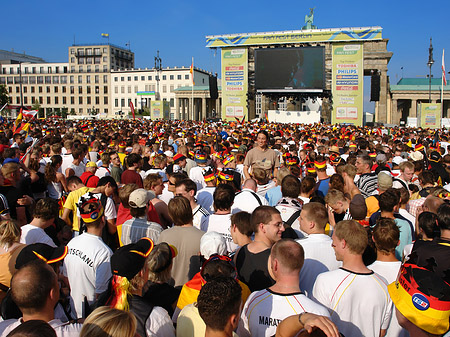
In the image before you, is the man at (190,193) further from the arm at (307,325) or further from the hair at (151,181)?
the arm at (307,325)

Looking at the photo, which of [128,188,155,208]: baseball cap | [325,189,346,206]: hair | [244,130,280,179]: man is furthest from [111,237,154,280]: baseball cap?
[244,130,280,179]: man

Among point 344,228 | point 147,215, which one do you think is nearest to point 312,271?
point 344,228

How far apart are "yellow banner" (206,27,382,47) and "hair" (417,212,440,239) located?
145 ft

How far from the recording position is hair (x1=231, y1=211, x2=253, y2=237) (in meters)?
3.95

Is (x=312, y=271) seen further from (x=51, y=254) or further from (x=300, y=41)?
(x=300, y=41)

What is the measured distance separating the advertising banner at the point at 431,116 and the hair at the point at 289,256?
28.0 metres

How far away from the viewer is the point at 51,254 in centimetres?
341

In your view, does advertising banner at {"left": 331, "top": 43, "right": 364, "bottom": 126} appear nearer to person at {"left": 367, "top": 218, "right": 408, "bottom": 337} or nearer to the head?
the head

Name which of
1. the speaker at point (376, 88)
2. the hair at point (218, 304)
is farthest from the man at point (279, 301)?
the speaker at point (376, 88)

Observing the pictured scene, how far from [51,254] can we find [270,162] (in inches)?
207

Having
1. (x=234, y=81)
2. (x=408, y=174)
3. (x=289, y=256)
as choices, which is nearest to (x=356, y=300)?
(x=289, y=256)

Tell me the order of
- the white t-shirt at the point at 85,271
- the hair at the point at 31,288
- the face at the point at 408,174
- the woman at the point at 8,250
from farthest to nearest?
the face at the point at 408,174 < the white t-shirt at the point at 85,271 < the woman at the point at 8,250 < the hair at the point at 31,288

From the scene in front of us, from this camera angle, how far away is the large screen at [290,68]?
42656mm

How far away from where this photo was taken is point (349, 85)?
43.9 meters
